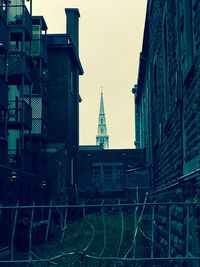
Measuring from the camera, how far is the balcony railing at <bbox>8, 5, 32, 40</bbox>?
21.9m

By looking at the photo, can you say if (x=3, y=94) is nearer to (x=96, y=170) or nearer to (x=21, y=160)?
(x=21, y=160)

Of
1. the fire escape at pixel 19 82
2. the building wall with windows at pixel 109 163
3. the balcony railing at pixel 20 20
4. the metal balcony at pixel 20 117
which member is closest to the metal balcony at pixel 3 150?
the fire escape at pixel 19 82

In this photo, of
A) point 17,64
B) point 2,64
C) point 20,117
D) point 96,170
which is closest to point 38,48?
point 17,64

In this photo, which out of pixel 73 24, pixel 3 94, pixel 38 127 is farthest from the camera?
pixel 73 24

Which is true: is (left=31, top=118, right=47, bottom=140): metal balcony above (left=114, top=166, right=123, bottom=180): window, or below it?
above

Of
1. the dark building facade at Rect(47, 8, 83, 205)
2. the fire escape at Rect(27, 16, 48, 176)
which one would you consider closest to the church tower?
the dark building facade at Rect(47, 8, 83, 205)

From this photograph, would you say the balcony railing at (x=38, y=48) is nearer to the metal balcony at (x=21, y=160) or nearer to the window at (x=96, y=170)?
the metal balcony at (x=21, y=160)

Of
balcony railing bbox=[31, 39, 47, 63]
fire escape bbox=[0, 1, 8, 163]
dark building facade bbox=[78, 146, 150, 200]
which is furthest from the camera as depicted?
dark building facade bbox=[78, 146, 150, 200]

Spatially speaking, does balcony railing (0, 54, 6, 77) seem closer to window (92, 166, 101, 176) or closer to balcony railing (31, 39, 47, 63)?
balcony railing (31, 39, 47, 63)

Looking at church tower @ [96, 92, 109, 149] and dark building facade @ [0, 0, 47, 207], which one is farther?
church tower @ [96, 92, 109, 149]

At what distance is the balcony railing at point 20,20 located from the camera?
21.9 m

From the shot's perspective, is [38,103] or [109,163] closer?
[38,103]

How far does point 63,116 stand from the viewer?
27391mm

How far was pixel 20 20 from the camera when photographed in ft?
77.2
